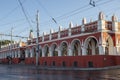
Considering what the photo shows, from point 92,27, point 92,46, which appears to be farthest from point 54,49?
point 92,27

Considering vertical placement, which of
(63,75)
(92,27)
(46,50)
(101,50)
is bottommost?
(63,75)

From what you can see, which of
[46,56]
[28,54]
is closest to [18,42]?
[28,54]

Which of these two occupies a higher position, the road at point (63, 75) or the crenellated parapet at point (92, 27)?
the crenellated parapet at point (92, 27)

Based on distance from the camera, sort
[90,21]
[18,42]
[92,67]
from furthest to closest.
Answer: [18,42] < [90,21] < [92,67]

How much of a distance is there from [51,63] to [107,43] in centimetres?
1645

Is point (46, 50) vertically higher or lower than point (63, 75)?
higher

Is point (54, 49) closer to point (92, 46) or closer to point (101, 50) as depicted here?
point (92, 46)

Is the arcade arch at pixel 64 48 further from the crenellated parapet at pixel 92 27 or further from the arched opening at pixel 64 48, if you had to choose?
the crenellated parapet at pixel 92 27

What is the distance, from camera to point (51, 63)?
54281mm

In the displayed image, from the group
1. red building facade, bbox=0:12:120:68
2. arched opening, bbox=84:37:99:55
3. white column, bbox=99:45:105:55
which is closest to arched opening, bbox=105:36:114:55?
red building facade, bbox=0:12:120:68

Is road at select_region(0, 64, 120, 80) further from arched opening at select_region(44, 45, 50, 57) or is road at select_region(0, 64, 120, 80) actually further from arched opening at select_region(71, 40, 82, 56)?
arched opening at select_region(44, 45, 50, 57)

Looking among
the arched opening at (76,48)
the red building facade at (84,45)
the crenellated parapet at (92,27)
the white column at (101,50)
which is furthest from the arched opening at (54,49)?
the white column at (101,50)

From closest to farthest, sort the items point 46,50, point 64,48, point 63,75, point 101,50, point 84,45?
point 63,75
point 101,50
point 84,45
point 64,48
point 46,50

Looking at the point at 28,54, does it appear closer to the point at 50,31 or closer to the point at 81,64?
the point at 50,31
